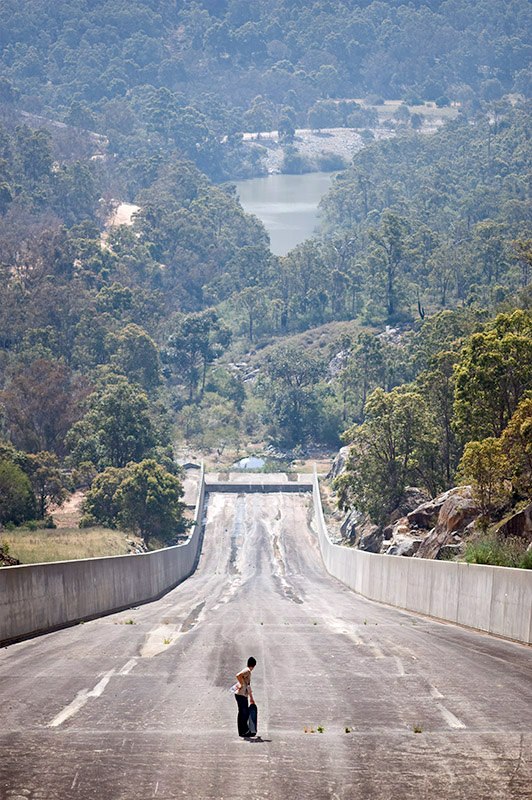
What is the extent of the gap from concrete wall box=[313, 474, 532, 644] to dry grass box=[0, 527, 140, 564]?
15.3m

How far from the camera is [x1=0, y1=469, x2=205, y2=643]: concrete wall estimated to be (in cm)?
2650

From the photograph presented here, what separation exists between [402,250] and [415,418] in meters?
93.1

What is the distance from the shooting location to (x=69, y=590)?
32.7 metres

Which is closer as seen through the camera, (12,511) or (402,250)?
(12,511)

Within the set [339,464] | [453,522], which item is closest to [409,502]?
[453,522]

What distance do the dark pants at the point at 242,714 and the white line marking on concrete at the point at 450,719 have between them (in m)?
3.04

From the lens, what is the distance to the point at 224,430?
140m

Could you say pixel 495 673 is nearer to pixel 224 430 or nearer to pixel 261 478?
pixel 261 478

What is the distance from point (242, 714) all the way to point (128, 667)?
6.69 metres

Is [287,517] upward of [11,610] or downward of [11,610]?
downward

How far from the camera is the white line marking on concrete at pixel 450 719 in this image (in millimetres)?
17625

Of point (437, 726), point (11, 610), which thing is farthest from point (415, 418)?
point (437, 726)

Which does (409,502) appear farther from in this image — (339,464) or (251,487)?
(251,487)

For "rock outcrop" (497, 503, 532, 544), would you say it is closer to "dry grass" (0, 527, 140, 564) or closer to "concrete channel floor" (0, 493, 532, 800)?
"concrete channel floor" (0, 493, 532, 800)
